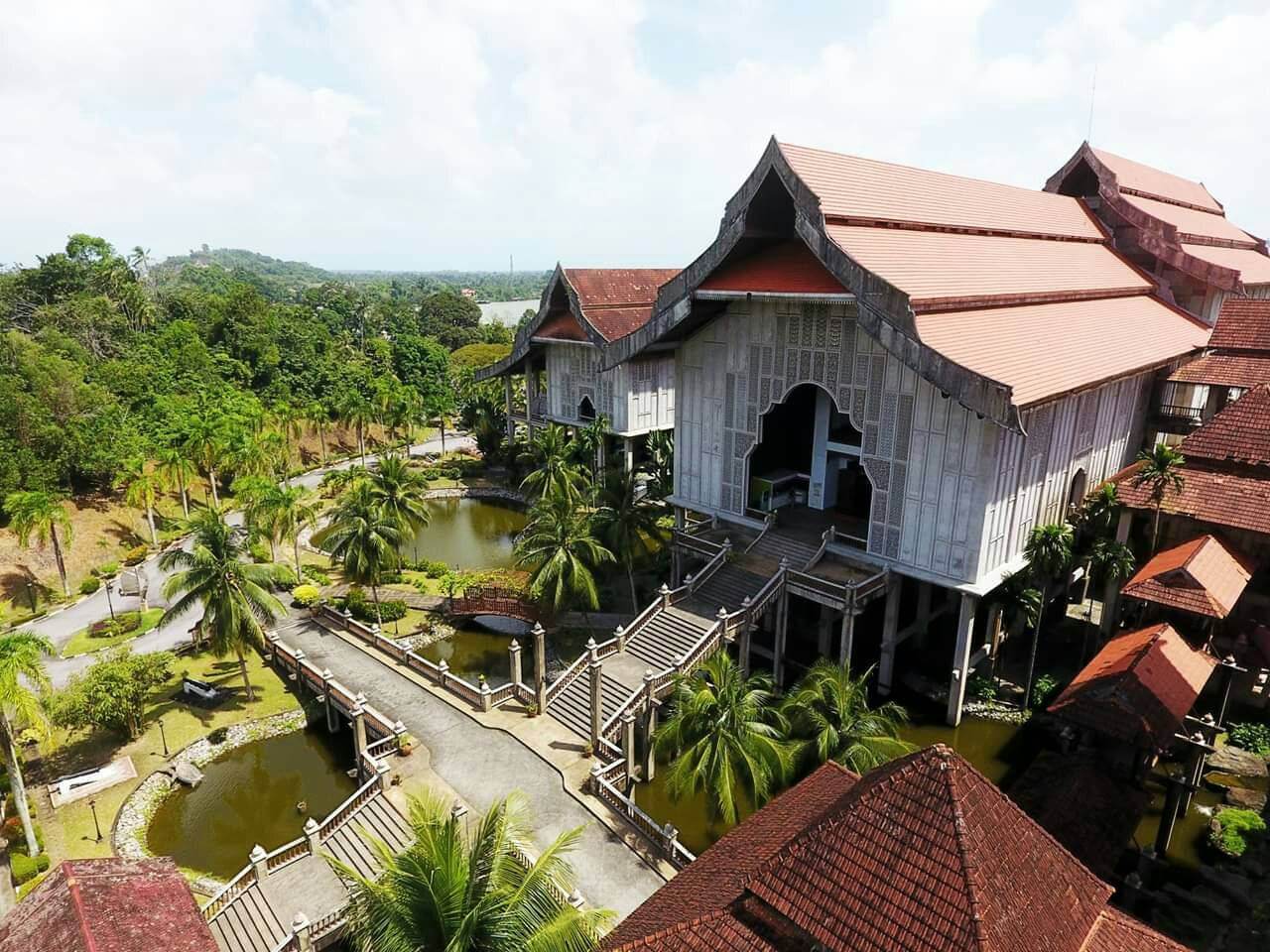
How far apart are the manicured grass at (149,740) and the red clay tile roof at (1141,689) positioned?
20.8 m

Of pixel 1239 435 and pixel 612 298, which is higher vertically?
pixel 612 298

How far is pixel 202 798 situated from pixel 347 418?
124ft

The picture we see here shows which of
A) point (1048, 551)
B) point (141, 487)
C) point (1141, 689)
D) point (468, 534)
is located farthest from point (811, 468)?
point (141, 487)

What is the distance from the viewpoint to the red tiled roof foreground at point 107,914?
31.6ft

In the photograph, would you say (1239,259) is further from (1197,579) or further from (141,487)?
(141,487)

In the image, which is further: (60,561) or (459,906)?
(60,561)

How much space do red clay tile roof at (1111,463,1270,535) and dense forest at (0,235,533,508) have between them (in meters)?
37.4

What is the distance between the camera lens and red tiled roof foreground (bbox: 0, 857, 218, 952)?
962 centimetres

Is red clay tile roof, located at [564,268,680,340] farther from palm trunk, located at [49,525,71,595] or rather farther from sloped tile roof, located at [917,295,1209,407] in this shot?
palm trunk, located at [49,525,71,595]

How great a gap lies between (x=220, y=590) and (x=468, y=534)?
17328mm

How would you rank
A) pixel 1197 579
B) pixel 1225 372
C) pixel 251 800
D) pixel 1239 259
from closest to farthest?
pixel 1197 579, pixel 251 800, pixel 1225 372, pixel 1239 259

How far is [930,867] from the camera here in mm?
7254

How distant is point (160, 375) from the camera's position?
163 ft

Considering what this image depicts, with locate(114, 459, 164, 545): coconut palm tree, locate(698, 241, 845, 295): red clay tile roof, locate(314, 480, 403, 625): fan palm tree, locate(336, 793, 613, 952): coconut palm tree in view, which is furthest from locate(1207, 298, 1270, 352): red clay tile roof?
locate(114, 459, 164, 545): coconut palm tree
